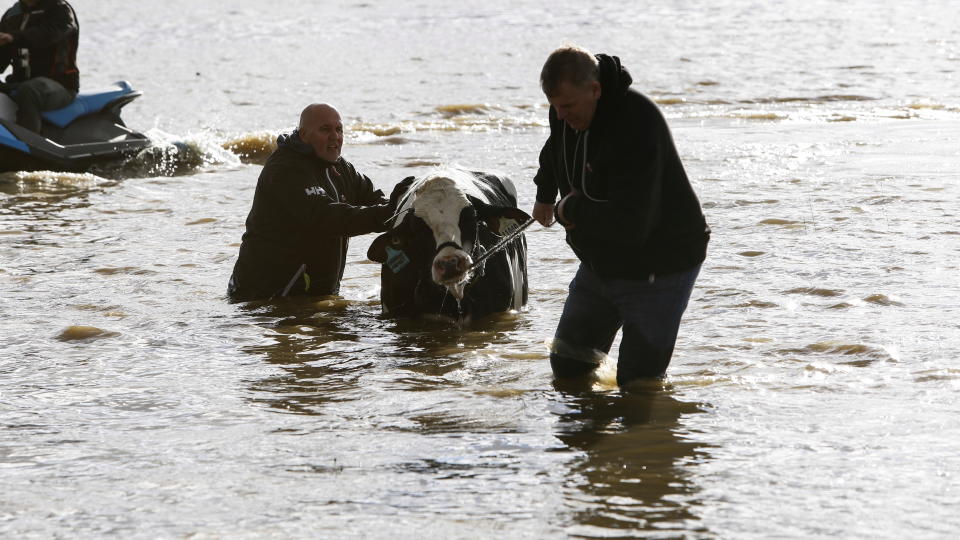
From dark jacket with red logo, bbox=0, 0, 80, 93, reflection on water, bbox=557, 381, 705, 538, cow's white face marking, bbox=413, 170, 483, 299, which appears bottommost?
reflection on water, bbox=557, 381, 705, 538

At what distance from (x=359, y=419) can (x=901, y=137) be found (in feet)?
43.5

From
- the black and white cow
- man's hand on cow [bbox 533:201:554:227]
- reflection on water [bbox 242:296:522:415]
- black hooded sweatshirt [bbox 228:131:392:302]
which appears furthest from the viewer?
black hooded sweatshirt [bbox 228:131:392:302]

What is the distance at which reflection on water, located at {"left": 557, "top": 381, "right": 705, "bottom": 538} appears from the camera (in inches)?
200

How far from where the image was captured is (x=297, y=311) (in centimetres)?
927

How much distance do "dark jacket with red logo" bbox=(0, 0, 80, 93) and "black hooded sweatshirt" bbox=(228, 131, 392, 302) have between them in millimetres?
5826

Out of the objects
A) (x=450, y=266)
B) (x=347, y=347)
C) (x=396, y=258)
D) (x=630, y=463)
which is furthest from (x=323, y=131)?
(x=630, y=463)

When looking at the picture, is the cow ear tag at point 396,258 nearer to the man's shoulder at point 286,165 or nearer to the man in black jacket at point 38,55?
the man's shoulder at point 286,165

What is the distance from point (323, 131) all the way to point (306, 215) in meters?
0.63

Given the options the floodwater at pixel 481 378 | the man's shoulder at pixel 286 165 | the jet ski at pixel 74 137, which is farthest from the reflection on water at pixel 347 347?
the jet ski at pixel 74 137

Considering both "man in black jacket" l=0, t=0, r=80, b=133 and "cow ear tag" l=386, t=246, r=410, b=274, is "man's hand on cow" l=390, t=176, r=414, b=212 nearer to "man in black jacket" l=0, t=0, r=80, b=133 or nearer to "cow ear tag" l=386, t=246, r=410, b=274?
"cow ear tag" l=386, t=246, r=410, b=274

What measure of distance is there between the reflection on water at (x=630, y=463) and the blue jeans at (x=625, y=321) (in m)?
0.23

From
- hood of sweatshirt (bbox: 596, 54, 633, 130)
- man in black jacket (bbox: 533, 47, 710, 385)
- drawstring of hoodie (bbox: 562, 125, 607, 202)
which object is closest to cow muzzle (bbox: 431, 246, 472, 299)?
man in black jacket (bbox: 533, 47, 710, 385)

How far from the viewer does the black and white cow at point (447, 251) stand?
26.2 feet

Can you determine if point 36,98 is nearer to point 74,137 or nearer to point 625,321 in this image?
point 74,137
